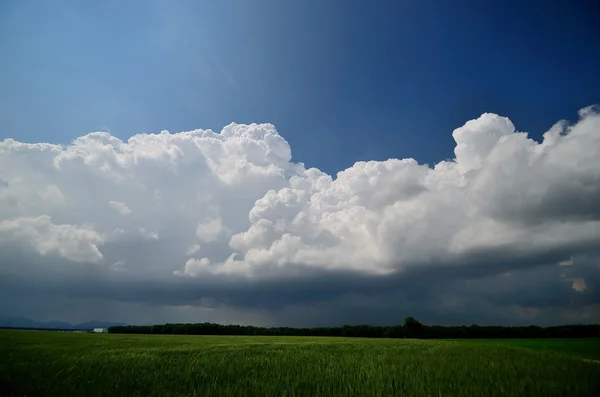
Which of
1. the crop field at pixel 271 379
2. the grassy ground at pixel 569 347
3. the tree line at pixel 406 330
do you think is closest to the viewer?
the crop field at pixel 271 379

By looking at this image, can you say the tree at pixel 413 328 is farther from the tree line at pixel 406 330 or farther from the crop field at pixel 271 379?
the crop field at pixel 271 379

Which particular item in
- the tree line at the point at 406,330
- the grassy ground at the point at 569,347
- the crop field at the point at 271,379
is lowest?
the tree line at the point at 406,330

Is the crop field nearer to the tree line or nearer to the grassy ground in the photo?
the grassy ground

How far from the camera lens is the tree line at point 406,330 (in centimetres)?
10394

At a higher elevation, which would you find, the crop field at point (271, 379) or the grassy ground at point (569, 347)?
the crop field at point (271, 379)

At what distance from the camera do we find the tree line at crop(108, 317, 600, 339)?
341 ft

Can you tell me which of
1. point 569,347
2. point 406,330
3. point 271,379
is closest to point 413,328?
point 406,330

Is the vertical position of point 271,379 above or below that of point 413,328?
above

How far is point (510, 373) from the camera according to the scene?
35.3 ft

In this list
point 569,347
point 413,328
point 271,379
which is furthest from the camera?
point 413,328

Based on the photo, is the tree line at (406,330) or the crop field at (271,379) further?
the tree line at (406,330)

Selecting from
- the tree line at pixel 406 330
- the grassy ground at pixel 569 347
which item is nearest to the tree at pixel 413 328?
the tree line at pixel 406 330

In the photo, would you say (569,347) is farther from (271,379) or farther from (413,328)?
(413,328)

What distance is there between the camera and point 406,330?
12425 centimetres
